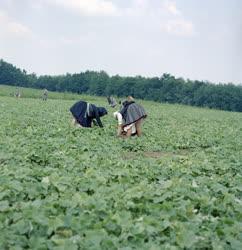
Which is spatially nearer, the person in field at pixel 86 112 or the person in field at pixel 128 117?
the person in field at pixel 128 117

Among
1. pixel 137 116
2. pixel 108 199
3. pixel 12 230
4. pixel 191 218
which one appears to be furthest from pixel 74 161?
pixel 137 116

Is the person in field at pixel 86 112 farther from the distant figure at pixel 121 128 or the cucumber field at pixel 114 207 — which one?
the cucumber field at pixel 114 207

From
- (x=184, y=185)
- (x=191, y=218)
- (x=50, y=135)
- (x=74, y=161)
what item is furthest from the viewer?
(x=50, y=135)

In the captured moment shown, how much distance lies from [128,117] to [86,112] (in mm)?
1486

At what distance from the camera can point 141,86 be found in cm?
10038

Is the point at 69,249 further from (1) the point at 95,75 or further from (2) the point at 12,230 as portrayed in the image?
(1) the point at 95,75

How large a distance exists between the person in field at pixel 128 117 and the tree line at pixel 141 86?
268 feet

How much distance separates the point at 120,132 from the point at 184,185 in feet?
24.0

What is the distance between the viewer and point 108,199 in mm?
4340

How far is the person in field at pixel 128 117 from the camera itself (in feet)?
40.9

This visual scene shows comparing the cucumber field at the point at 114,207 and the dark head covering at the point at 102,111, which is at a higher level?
the dark head covering at the point at 102,111

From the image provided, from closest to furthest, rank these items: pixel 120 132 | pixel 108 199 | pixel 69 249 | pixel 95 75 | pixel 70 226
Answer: pixel 69 249 < pixel 70 226 < pixel 108 199 < pixel 120 132 < pixel 95 75

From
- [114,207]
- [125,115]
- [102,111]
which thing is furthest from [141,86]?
[114,207]

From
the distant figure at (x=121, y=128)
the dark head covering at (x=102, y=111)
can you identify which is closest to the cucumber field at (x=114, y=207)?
the distant figure at (x=121, y=128)
